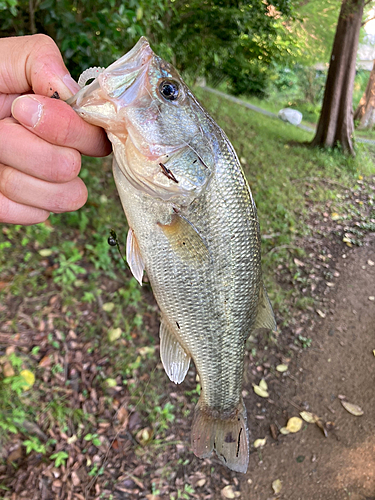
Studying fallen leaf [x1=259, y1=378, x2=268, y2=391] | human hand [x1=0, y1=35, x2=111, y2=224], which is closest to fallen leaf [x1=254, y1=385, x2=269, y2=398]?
fallen leaf [x1=259, y1=378, x2=268, y2=391]

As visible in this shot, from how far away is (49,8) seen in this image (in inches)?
106

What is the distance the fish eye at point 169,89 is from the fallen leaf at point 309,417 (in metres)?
3.38

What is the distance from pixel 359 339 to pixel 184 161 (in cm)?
398

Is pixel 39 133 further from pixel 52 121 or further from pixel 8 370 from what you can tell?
pixel 8 370

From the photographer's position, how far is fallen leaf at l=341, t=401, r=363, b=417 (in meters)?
3.51

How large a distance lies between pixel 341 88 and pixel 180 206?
9837 mm

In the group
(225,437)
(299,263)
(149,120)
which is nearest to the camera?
(149,120)

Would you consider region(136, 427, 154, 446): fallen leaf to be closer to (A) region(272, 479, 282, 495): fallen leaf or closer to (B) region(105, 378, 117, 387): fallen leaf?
(B) region(105, 378, 117, 387): fallen leaf

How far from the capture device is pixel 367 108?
13.9 m

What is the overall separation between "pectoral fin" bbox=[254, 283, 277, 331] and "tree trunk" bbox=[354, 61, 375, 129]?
49.0 feet

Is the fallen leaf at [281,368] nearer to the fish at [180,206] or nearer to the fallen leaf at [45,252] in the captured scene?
the fish at [180,206]

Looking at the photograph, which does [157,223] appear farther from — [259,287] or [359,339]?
[359,339]

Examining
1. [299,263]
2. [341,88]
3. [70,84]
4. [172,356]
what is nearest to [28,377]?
[172,356]

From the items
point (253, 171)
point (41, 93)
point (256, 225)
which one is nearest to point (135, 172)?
point (41, 93)
